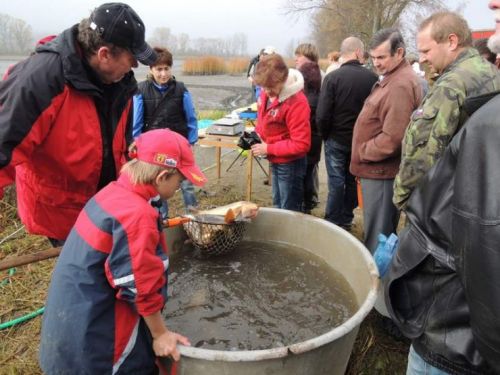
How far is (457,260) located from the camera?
109cm

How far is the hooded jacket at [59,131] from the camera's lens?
6.18 feet

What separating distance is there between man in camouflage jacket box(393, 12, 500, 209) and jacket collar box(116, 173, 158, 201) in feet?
4.76

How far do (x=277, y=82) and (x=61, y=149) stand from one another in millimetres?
1909

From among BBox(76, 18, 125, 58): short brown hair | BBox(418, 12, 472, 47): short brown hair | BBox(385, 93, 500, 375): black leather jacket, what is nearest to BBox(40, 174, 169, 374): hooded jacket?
BBox(76, 18, 125, 58): short brown hair

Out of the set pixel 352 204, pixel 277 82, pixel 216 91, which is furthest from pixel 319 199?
pixel 216 91

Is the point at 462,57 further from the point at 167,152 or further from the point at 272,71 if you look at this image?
the point at 167,152

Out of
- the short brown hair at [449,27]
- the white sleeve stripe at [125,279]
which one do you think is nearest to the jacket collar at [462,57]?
the short brown hair at [449,27]

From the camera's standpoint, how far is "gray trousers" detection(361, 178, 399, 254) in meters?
3.12

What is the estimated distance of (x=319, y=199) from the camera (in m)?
5.38

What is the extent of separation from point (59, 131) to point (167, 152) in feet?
2.35

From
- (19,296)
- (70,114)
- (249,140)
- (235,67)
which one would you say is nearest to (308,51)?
(249,140)

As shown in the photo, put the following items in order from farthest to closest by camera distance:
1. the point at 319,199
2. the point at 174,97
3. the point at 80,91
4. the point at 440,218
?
1. the point at 319,199
2. the point at 174,97
3. the point at 80,91
4. the point at 440,218

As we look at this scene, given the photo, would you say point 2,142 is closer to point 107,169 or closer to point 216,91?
point 107,169

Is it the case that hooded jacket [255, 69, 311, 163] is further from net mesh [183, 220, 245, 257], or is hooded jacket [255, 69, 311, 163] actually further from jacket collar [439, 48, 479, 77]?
jacket collar [439, 48, 479, 77]
